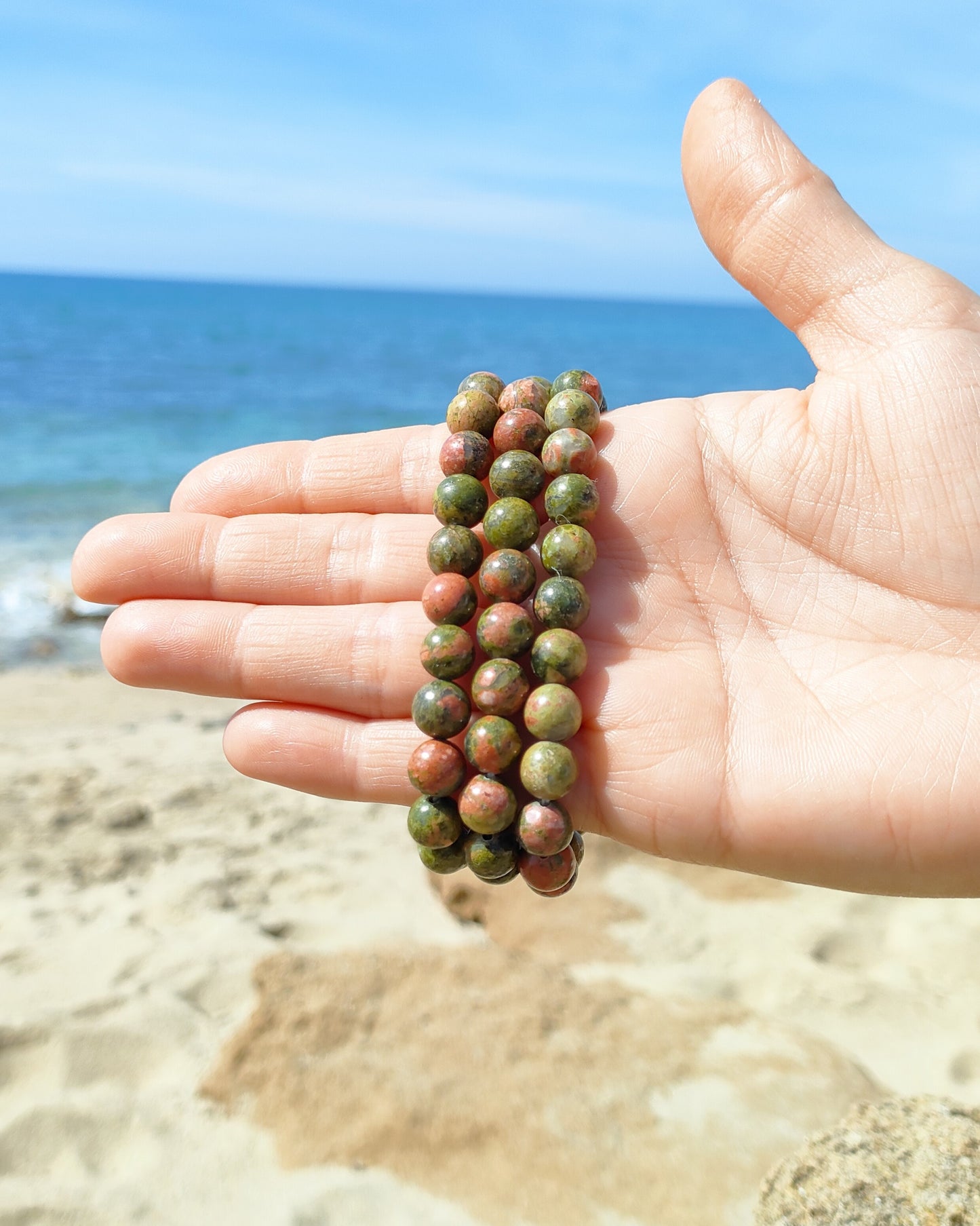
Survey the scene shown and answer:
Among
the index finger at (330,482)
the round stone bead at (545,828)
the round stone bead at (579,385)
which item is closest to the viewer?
the round stone bead at (545,828)

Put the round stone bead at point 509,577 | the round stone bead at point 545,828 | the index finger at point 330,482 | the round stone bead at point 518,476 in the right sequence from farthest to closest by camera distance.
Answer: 1. the index finger at point 330,482
2. the round stone bead at point 518,476
3. the round stone bead at point 509,577
4. the round stone bead at point 545,828

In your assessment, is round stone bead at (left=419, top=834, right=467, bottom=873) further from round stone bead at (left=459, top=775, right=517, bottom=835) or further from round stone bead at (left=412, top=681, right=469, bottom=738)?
round stone bead at (left=412, top=681, right=469, bottom=738)

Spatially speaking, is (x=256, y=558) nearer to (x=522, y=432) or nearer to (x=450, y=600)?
(x=450, y=600)

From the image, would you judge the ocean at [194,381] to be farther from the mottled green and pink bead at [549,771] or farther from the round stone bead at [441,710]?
the mottled green and pink bead at [549,771]

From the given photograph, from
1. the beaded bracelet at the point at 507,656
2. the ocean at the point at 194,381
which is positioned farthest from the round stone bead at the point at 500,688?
the ocean at the point at 194,381

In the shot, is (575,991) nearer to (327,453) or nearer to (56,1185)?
(56,1185)

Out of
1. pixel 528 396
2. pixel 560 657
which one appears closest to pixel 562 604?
pixel 560 657

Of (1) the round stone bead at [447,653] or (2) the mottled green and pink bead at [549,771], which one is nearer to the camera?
(2) the mottled green and pink bead at [549,771]

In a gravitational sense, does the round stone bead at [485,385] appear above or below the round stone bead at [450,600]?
above
